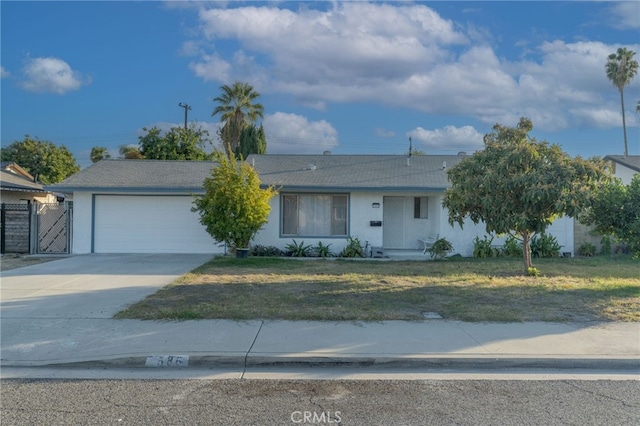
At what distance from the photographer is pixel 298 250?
17391 millimetres

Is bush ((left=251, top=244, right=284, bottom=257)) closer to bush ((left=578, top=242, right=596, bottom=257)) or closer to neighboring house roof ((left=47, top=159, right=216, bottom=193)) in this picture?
neighboring house roof ((left=47, top=159, right=216, bottom=193))

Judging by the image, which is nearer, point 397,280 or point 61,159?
point 397,280

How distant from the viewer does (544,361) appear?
608 centimetres

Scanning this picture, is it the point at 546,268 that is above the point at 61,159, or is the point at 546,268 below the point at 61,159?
below

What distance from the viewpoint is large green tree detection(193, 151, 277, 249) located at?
49.6 feet

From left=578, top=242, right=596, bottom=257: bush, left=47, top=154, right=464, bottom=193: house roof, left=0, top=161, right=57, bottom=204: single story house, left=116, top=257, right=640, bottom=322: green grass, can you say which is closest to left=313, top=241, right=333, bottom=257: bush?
left=47, top=154, right=464, bottom=193: house roof

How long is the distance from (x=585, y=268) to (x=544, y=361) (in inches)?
382

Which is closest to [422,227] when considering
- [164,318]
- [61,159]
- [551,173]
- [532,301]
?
[551,173]

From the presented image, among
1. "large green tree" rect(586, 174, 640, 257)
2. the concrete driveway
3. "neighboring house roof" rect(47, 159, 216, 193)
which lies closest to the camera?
the concrete driveway

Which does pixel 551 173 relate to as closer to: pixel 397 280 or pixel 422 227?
pixel 397 280

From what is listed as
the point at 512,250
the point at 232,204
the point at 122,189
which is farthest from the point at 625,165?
the point at 122,189

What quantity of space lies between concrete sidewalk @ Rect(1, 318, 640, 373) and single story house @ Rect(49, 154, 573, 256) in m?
9.99

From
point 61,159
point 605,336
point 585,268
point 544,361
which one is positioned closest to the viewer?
point 544,361

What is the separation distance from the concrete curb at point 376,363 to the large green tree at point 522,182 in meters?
5.27
